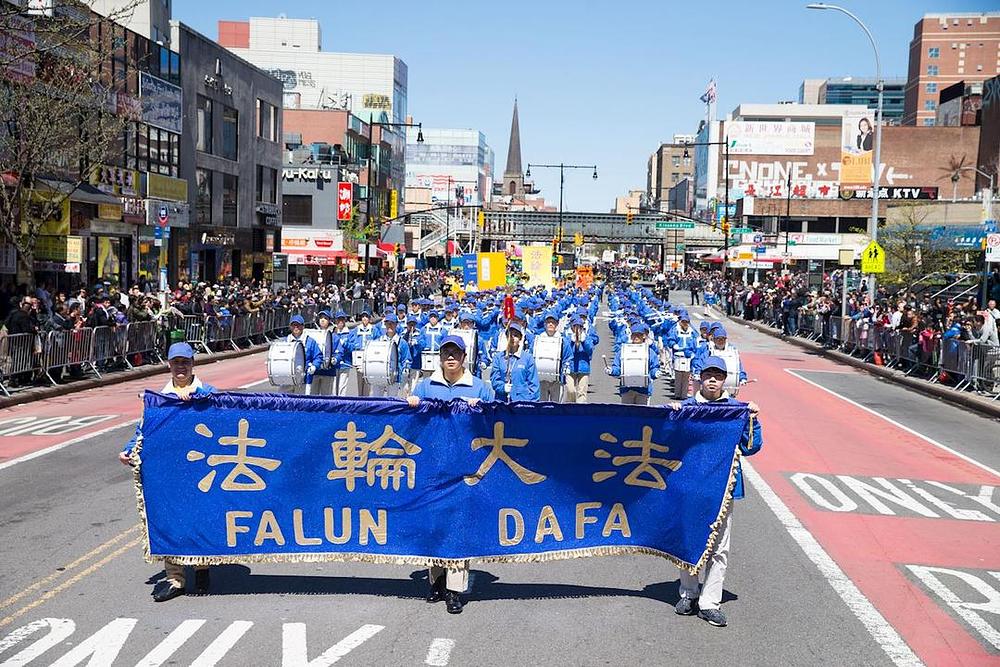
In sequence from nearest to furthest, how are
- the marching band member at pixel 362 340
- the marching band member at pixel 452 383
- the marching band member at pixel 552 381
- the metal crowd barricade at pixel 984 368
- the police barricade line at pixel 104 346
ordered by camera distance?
1. the marching band member at pixel 452 383
2. the marching band member at pixel 552 381
3. the marching band member at pixel 362 340
4. the police barricade line at pixel 104 346
5. the metal crowd barricade at pixel 984 368

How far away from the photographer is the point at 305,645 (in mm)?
6688

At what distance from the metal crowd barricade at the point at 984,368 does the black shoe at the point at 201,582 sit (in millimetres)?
19163

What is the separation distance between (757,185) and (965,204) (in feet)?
269

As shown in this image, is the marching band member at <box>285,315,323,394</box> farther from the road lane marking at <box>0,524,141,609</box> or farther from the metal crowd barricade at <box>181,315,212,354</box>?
the metal crowd barricade at <box>181,315,212,354</box>

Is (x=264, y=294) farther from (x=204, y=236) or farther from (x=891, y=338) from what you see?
(x=891, y=338)

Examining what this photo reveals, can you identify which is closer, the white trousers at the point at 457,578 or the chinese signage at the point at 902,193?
the white trousers at the point at 457,578

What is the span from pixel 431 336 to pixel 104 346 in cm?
905

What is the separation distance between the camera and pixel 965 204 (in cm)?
4700

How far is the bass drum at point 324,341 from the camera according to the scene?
49.7 feet

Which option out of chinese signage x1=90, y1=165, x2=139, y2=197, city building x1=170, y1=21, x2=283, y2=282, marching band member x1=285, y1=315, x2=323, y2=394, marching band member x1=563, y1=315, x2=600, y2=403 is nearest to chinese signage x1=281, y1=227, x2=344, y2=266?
city building x1=170, y1=21, x2=283, y2=282

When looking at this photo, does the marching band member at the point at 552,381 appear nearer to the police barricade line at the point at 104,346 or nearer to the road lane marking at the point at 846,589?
the road lane marking at the point at 846,589

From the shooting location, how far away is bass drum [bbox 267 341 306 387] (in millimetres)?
14672

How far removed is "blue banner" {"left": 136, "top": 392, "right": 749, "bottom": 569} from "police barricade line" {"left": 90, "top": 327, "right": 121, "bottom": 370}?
52.3 feet

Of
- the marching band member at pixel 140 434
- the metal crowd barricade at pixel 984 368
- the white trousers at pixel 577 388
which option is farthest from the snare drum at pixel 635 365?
the metal crowd barricade at pixel 984 368
